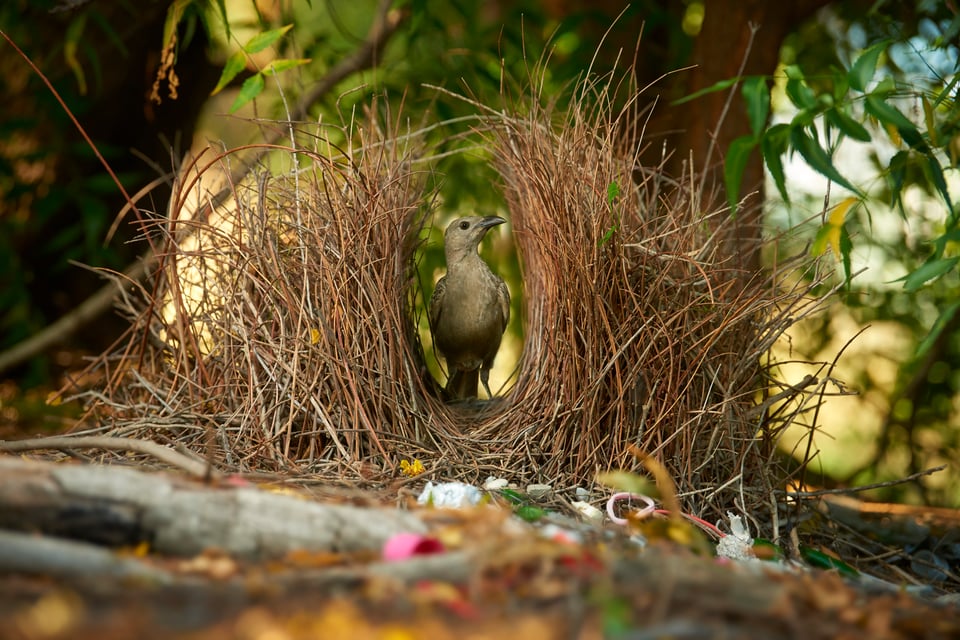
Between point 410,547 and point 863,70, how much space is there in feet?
4.95

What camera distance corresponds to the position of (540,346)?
3.24 m

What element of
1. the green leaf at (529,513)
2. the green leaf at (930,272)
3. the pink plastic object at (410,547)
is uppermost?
the green leaf at (930,272)

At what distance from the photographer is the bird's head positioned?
3.82 metres

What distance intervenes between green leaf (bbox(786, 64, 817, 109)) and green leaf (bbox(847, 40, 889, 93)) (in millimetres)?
95

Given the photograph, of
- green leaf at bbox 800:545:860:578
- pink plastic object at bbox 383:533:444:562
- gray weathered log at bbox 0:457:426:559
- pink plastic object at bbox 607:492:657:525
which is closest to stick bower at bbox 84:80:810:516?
pink plastic object at bbox 607:492:657:525

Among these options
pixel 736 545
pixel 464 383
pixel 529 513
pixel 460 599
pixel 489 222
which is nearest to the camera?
pixel 460 599

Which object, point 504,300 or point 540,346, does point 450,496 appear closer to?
point 540,346

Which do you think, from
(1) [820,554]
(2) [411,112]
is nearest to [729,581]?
(1) [820,554]

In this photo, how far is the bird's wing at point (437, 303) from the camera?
3.89 metres

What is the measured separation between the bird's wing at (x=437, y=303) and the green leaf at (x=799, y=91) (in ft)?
6.63

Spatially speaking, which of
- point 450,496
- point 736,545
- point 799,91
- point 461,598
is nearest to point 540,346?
point 450,496

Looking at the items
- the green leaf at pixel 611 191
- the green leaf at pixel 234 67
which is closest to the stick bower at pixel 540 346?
the green leaf at pixel 611 191

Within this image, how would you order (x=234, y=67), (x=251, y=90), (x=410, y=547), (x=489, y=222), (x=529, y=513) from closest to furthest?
(x=410, y=547)
(x=529, y=513)
(x=251, y=90)
(x=234, y=67)
(x=489, y=222)

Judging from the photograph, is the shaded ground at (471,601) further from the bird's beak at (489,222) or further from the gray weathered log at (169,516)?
the bird's beak at (489,222)
